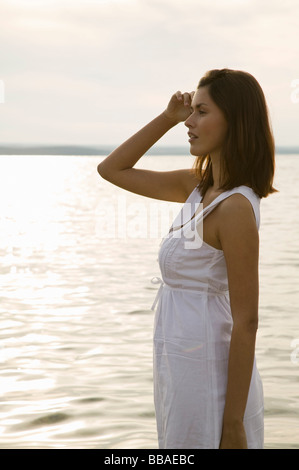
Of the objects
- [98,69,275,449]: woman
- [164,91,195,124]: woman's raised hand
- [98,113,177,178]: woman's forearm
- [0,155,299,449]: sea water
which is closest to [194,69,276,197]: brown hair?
[98,69,275,449]: woman

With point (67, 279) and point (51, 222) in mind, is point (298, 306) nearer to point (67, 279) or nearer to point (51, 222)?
point (67, 279)

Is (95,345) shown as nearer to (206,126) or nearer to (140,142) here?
(140,142)

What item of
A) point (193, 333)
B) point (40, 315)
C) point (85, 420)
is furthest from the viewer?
point (40, 315)

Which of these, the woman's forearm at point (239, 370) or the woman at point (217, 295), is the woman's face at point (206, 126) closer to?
the woman at point (217, 295)

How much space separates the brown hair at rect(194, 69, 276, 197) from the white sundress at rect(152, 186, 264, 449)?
58 mm

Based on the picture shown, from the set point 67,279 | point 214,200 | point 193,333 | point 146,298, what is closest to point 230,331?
point 193,333

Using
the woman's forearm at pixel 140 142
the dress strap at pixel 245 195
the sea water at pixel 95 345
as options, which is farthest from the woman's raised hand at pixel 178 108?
the sea water at pixel 95 345

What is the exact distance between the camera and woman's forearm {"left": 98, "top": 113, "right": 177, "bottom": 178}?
2979mm

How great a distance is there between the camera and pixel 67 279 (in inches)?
479

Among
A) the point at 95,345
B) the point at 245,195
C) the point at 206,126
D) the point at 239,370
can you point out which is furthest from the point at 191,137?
the point at 95,345

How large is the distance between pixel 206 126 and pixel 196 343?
71 cm

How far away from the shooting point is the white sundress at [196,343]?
8.01ft

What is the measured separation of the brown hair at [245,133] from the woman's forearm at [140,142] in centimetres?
50

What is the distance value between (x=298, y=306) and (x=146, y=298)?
2.04 m
